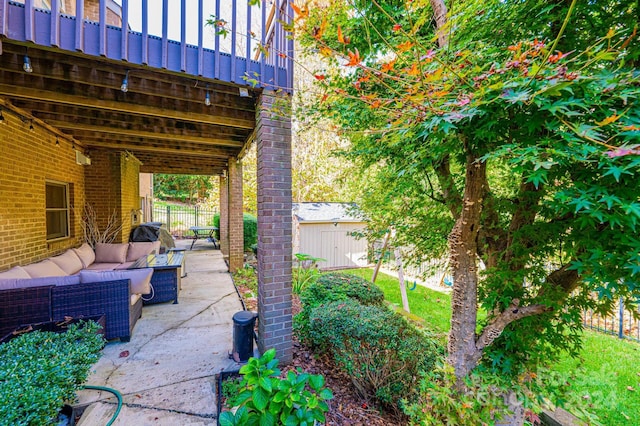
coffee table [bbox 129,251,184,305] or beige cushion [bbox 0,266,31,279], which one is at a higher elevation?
beige cushion [bbox 0,266,31,279]

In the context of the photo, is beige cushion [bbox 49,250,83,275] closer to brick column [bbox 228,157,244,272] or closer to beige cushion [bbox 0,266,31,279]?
beige cushion [bbox 0,266,31,279]

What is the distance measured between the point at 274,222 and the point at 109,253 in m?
5.21

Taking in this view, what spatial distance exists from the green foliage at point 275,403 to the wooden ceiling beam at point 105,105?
3310 millimetres

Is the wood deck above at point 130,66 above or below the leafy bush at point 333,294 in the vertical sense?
above

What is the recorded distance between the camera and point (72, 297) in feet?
10.3

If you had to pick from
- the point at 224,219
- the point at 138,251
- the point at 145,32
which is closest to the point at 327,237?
the point at 224,219

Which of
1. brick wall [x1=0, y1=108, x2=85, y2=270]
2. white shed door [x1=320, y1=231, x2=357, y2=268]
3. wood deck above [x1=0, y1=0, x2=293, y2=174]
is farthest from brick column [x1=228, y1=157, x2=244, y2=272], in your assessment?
white shed door [x1=320, y1=231, x2=357, y2=268]

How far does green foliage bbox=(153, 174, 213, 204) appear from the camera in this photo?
934 inches

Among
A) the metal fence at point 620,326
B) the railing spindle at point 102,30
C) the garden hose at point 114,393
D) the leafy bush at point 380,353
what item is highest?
the railing spindle at point 102,30

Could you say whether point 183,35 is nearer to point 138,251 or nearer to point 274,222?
point 274,222

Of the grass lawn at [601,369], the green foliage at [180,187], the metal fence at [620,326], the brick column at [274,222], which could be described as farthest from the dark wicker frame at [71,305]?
the green foliage at [180,187]

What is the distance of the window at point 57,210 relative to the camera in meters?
5.05

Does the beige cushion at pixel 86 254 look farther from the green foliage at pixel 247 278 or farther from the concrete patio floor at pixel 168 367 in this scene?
the green foliage at pixel 247 278

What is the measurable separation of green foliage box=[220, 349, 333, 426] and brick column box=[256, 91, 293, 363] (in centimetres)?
110
